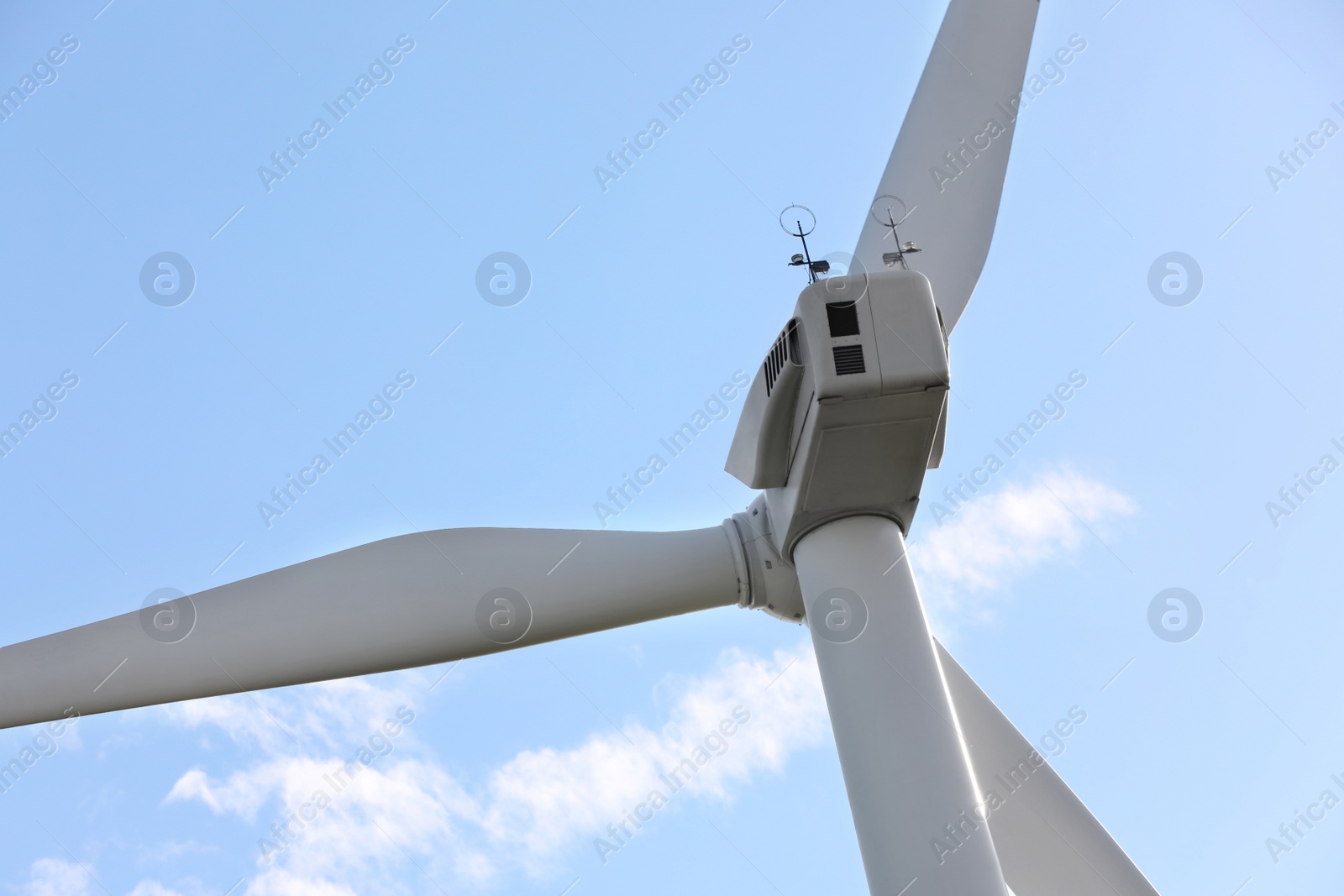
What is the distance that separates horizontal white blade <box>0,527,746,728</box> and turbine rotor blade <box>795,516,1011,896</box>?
44.7 inches

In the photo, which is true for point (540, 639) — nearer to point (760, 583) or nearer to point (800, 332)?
point (760, 583)

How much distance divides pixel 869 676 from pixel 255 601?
12.7 feet

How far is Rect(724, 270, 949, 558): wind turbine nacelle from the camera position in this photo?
23.6 ft

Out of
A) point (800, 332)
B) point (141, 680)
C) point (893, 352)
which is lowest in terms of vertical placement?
point (893, 352)

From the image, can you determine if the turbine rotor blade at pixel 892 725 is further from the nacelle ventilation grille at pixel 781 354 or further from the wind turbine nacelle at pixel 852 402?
the nacelle ventilation grille at pixel 781 354

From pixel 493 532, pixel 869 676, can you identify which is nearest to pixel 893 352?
pixel 869 676

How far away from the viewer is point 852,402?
721 centimetres

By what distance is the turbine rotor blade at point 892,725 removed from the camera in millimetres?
6266

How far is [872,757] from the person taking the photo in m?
6.70

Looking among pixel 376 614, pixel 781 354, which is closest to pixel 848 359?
pixel 781 354

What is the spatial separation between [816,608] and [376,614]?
2820mm

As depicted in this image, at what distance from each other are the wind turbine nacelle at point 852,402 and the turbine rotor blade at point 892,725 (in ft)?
1.01

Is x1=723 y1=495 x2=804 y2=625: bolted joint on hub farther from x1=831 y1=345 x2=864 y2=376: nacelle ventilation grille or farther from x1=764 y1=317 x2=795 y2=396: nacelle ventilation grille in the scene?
x1=831 y1=345 x2=864 y2=376: nacelle ventilation grille

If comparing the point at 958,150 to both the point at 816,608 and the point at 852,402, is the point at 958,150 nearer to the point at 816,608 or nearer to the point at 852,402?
the point at 852,402
